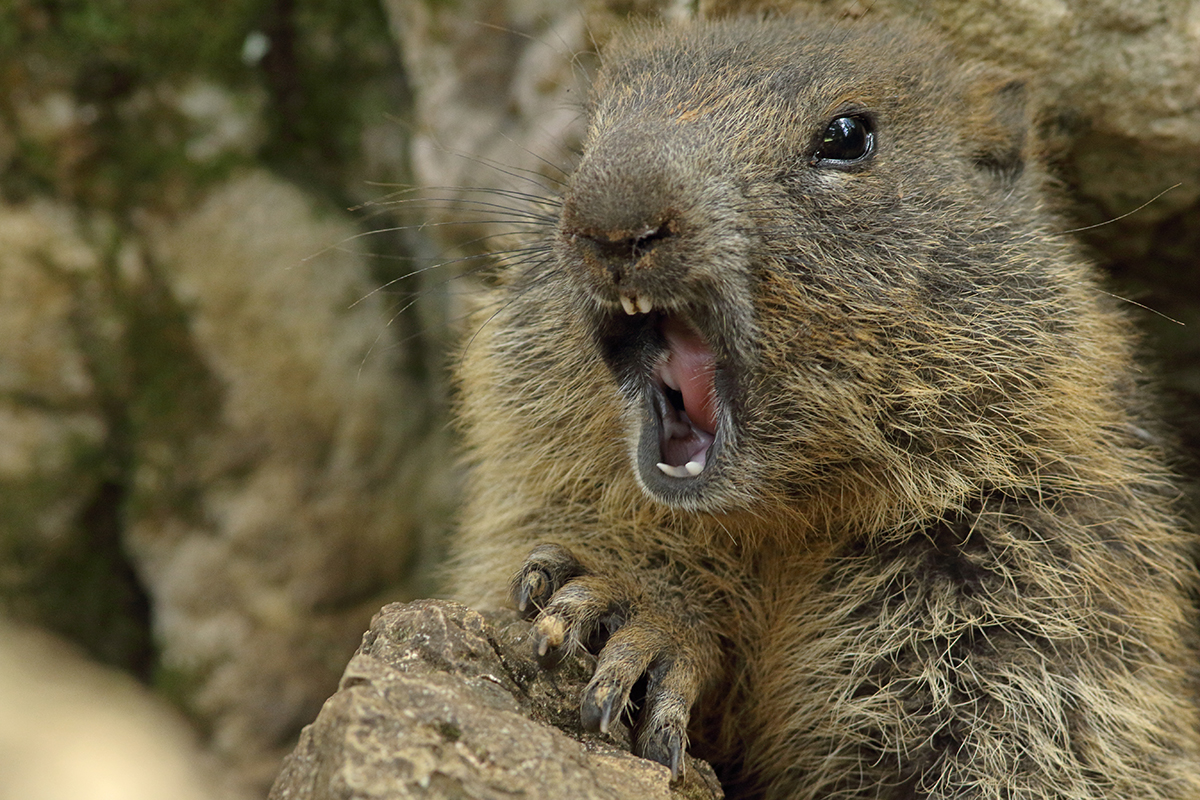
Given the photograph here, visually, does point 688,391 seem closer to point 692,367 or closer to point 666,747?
point 692,367

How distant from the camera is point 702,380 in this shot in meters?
2.99

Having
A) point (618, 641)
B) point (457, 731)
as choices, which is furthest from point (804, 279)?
point (457, 731)

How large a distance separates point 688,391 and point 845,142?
0.93m

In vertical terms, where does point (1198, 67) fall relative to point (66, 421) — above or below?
above

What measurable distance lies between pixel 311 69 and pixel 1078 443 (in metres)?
4.29

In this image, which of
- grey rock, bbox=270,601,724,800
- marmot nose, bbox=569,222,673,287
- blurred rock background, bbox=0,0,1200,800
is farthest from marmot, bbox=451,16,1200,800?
blurred rock background, bbox=0,0,1200,800

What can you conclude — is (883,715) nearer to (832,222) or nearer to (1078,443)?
(1078,443)

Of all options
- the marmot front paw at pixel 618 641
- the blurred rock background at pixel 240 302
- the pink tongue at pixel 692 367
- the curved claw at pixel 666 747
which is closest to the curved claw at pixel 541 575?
the marmot front paw at pixel 618 641

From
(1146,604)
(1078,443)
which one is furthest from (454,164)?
(1146,604)

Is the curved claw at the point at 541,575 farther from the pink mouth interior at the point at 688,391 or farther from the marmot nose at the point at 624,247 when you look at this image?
the marmot nose at the point at 624,247

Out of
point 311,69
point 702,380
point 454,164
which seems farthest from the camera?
point 311,69

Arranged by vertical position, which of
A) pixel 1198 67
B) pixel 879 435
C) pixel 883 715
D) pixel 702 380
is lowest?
pixel 883 715

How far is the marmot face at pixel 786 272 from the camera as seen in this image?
9.18 ft

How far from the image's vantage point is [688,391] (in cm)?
303
